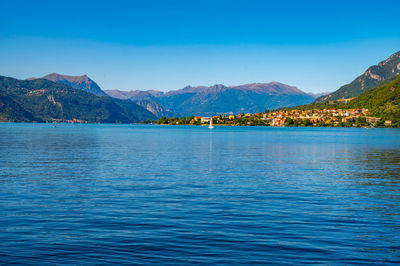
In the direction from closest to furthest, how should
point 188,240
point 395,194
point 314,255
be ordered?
point 314,255 < point 188,240 < point 395,194

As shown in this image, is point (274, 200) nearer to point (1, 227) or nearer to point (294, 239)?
point (294, 239)

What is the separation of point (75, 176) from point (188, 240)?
918 inches

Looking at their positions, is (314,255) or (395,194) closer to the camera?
(314,255)

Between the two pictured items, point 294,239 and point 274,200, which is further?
point 274,200

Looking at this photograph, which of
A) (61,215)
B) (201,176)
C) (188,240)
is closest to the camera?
(188,240)

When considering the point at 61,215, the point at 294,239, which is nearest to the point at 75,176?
the point at 61,215

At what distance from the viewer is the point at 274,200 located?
27.2 meters

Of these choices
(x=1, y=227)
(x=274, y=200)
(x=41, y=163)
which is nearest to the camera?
(x=1, y=227)

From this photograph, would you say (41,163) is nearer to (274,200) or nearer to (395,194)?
(274,200)

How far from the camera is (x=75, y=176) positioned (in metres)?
37.8

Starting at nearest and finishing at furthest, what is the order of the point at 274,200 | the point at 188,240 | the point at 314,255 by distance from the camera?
the point at 314,255 < the point at 188,240 < the point at 274,200

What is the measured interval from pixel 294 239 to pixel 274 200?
9.21 m

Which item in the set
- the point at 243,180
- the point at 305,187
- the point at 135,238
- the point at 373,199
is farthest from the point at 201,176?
the point at 135,238

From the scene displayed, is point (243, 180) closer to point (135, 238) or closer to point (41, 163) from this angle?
point (135, 238)
